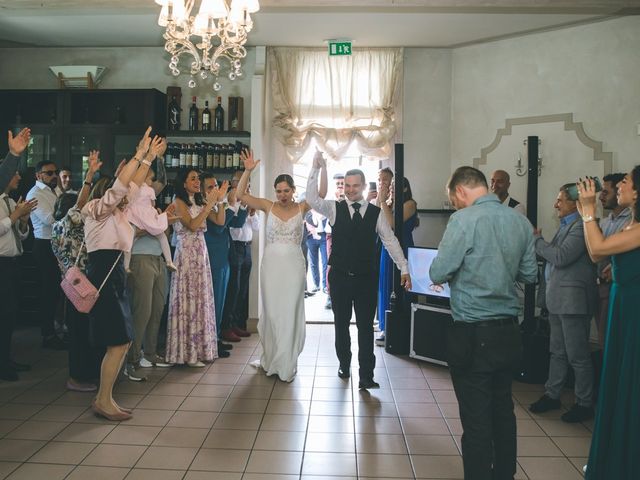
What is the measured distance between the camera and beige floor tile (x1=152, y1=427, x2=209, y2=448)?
11.3ft

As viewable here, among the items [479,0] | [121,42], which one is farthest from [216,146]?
[479,0]

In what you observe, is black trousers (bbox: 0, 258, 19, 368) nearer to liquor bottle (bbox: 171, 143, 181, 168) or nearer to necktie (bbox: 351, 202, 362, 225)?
liquor bottle (bbox: 171, 143, 181, 168)

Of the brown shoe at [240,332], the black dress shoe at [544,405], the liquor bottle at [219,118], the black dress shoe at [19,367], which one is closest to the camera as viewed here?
the black dress shoe at [544,405]

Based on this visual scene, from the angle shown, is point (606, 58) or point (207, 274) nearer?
point (207, 274)

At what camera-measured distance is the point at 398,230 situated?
570 cm

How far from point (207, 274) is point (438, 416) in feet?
→ 7.61

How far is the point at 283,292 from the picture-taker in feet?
15.8

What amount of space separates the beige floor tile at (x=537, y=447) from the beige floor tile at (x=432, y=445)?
39 cm

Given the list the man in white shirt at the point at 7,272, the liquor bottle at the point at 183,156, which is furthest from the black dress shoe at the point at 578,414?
the liquor bottle at the point at 183,156

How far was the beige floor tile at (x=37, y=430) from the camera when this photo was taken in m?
3.54

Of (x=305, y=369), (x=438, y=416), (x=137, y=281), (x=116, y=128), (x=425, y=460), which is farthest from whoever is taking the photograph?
(x=116, y=128)

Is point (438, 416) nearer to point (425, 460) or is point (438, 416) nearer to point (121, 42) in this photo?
point (425, 460)

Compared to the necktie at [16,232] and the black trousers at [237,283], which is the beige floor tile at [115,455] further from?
the black trousers at [237,283]

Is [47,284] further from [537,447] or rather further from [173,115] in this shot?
[537,447]
